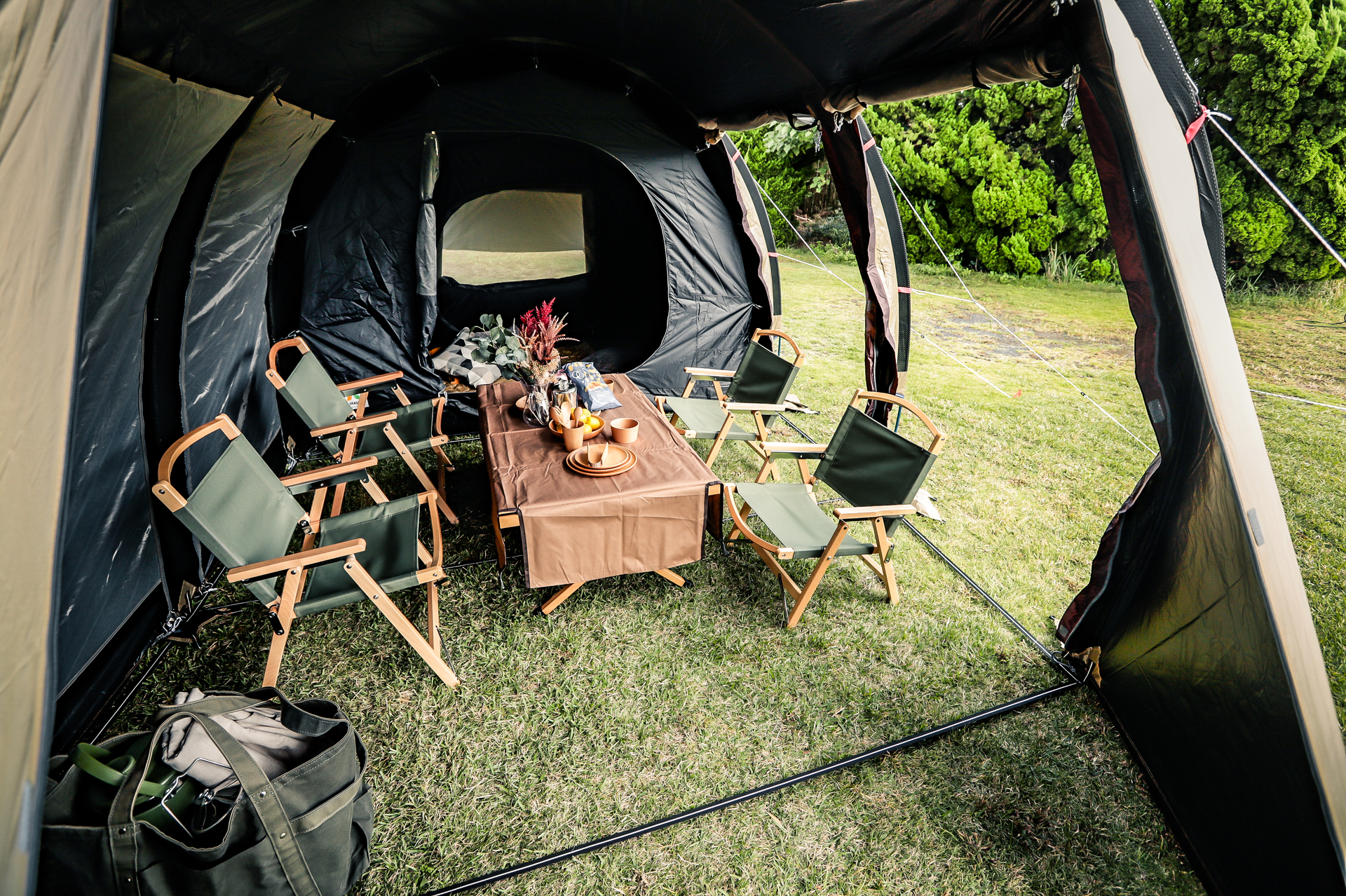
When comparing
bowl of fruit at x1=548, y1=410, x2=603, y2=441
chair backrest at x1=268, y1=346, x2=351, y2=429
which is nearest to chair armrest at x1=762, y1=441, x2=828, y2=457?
bowl of fruit at x1=548, y1=410, x2=603, y2=441

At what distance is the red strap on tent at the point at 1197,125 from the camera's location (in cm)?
195

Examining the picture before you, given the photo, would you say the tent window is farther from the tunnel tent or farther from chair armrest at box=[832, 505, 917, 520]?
chair armrest at box=[832, 505, 917, 520]

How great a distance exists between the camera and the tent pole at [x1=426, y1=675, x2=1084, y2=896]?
201 centimetres

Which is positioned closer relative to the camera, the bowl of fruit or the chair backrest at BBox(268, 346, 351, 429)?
the bowl of fruit

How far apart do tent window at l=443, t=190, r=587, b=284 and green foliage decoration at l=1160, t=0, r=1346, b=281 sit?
338 inches

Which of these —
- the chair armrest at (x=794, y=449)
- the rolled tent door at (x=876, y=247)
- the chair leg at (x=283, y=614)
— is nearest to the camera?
the chair leg at (x=283, y=614)

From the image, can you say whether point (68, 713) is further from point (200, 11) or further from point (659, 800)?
point (200, 11)

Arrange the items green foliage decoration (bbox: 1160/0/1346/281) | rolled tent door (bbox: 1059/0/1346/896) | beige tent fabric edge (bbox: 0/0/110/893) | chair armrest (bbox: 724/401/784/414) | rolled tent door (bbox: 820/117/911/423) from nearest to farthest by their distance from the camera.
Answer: beige tent fabric edge (bbox: 0/0/110/893)
rolled tent door (bbox: 1059/0/1346/896)
rolled tent door (bbox: 820/117/911/423)
chair armrest (bbox: 724/401/784/414)
green foliage decoration (bbox: 1160/0/1346/281)

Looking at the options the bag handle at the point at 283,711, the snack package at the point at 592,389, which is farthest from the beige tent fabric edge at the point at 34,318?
the snack package at the point at 592,389

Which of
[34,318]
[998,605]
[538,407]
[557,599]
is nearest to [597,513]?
[557,599]

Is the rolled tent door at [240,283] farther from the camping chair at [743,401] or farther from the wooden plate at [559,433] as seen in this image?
the camping chair at [743,401]

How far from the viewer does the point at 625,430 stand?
3.28 m

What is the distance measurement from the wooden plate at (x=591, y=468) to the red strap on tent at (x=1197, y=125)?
7.71ft

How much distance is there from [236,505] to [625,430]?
1.71 metres
